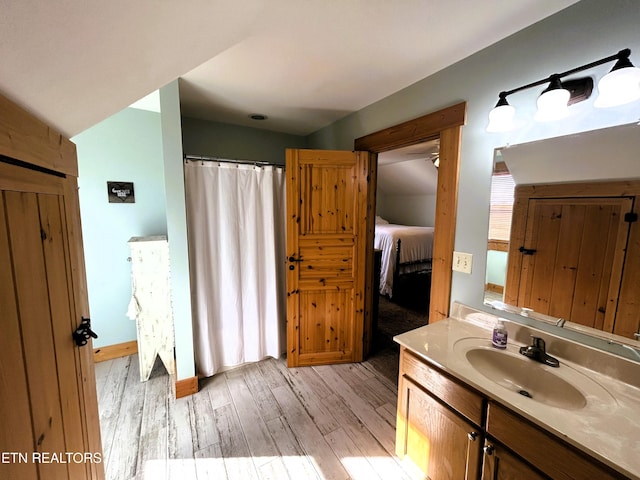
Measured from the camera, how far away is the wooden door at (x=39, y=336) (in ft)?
1.94

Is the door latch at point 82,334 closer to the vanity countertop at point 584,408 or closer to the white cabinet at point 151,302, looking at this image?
the white cabinet at point 151,302

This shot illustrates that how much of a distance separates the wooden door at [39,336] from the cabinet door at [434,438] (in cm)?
138

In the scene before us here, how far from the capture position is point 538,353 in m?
1.19

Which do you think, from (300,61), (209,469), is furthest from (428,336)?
(300,61)

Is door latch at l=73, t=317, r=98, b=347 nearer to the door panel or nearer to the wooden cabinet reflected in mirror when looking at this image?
the door panel

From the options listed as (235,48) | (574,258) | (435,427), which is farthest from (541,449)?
(235,48)

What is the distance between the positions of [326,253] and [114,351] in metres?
2.25

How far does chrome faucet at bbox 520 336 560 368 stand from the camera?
1.16m

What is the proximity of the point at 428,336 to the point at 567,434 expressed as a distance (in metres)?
0.64

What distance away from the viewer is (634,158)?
1.02 meters

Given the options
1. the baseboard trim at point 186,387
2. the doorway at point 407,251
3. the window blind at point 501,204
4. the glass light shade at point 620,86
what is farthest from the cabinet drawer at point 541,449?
the baseboard trim at point 186,387

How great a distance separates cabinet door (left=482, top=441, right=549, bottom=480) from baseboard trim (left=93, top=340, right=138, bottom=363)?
2.92m

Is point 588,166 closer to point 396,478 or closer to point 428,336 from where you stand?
point 428,336

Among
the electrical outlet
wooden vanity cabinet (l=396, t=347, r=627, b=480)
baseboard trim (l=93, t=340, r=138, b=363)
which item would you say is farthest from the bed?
baseboard trim (l=93, t=340, r=138, b=363)
